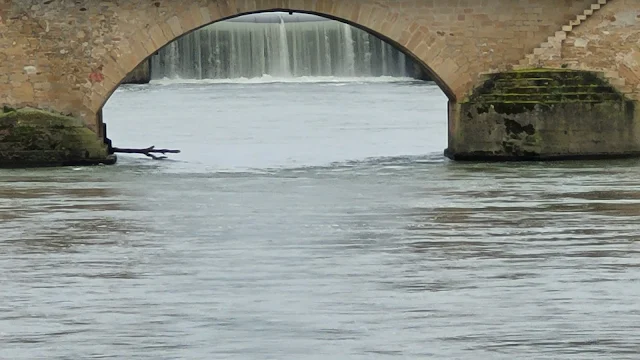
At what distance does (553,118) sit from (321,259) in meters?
10.6

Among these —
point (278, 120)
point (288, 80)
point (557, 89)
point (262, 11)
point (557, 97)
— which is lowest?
point (288, 80)

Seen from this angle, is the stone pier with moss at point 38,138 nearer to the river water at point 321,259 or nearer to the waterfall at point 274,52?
the river water at point 321,259

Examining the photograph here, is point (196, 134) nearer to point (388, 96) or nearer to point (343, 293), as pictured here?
point (388, 96)

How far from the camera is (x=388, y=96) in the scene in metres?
52.2

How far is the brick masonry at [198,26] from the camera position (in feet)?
89.1

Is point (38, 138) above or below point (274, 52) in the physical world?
above

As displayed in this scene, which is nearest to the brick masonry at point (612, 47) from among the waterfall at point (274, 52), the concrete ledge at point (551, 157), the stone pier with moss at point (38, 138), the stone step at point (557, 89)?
the stone step at point (557, 89)

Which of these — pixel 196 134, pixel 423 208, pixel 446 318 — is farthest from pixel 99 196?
pixel 196 134

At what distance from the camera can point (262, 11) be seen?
89.5ft

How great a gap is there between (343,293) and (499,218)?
5.42 m

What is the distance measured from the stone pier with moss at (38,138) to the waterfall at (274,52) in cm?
3360

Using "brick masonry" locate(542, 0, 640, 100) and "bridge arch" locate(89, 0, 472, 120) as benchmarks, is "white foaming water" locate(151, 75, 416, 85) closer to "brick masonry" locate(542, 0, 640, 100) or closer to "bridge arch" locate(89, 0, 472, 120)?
"bridge arch" locate(89, 0, 472, 120)

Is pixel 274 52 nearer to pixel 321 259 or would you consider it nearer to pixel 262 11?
pixel 262 11

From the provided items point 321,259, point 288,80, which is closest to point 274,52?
point 288,80
